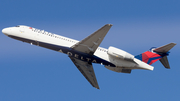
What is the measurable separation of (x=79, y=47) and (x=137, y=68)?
10.6 meters

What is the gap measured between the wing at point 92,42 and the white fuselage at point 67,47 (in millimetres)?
1015

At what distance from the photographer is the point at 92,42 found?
38812 mm

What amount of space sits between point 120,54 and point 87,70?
903cm

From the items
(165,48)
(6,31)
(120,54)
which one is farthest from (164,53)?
(6,31)

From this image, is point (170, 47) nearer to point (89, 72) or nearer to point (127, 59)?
point (127, 59)

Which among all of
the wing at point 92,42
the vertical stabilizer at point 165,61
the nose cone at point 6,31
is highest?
the nose cone at point 6,31

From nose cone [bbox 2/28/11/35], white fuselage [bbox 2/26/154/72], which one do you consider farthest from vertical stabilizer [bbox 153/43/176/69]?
nose cone [bbox 2/28/11/35]

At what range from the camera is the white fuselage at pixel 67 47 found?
4091 cm

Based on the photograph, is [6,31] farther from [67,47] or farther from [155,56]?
[155,56]

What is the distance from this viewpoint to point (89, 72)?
4684cm

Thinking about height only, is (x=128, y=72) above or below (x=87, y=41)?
below

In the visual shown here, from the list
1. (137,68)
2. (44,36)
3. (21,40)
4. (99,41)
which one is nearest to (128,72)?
(137,68)

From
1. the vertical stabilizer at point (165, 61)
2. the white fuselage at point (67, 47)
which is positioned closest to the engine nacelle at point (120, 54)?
the white fuselage at point (67, 47)

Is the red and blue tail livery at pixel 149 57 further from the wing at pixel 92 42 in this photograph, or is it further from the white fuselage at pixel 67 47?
the wing at pixel 92 42
